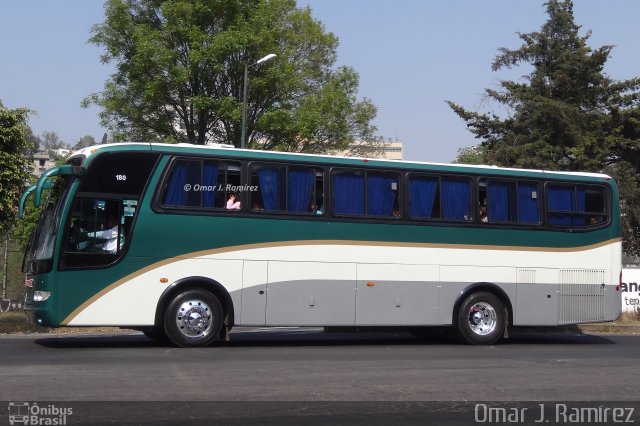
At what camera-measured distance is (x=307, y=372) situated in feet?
38.8

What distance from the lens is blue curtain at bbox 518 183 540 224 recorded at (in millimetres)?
17797

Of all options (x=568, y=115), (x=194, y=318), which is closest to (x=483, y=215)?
(x=194, y=318)

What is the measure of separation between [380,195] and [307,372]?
559 centimetres

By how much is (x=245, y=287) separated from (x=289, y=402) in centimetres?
615

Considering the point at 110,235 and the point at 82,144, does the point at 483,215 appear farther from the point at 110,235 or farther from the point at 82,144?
the point at 82,144

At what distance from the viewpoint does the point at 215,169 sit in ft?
50.9

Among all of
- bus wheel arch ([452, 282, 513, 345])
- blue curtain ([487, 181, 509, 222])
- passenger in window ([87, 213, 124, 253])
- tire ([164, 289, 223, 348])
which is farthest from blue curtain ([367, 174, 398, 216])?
passenger in window ([87, 213, 124, 253])

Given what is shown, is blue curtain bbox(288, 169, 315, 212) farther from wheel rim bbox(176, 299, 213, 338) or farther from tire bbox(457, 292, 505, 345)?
tire bbox(457, 292, 505, 345)

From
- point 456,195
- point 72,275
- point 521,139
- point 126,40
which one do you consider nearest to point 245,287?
point 72,275

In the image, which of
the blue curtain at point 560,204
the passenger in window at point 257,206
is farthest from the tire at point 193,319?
the blue curtain at point 560,204

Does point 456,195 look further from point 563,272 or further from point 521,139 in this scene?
point 521,139

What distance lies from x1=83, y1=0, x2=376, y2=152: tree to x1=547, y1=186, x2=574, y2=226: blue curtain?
1755 cm

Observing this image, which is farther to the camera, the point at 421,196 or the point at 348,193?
the point at 421,196

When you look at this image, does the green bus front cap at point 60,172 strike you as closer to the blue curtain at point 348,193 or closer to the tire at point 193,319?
the tire at point 193,319
